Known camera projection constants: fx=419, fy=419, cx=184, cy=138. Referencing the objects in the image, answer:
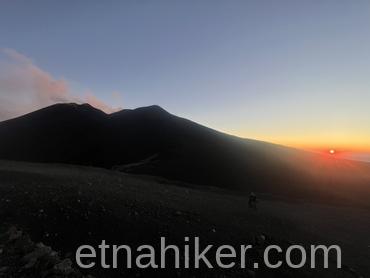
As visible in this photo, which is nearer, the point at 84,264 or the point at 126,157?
the point at 84,264

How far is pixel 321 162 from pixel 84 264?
92720mm

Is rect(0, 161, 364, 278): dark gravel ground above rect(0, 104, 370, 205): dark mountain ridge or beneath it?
beneath

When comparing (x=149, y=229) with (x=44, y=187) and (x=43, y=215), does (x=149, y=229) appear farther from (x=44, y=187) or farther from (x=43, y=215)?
(x=44, y=187)

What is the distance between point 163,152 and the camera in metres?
84.4

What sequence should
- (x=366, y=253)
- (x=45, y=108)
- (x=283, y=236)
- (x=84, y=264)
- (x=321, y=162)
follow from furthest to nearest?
(x=45, y=108) < (x=321, y=162) < (x=366, y=253) < (x=283, y=236) < (x=84, y=264)

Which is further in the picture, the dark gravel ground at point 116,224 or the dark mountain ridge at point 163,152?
the dark mountain ridge at point 163,152

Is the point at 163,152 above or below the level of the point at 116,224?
above

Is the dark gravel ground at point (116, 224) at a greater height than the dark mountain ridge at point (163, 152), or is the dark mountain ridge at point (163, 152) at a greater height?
the dark mountain ridge at point (163, 152)

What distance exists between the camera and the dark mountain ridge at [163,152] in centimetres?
6762

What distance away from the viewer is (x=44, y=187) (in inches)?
939

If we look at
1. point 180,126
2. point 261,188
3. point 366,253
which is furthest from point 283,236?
point 180,126

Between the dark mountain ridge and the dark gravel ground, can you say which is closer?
the dark gravel ground

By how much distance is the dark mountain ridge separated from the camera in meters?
67.6

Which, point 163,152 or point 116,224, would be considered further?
point 163,152
